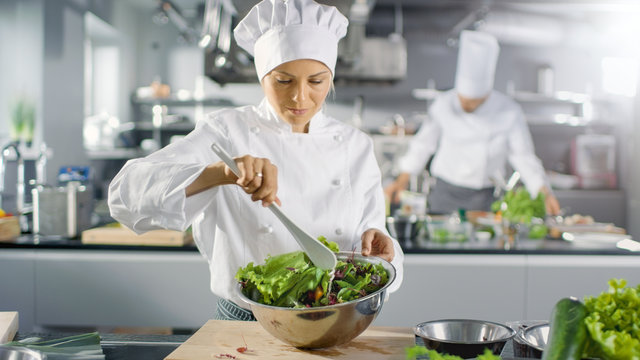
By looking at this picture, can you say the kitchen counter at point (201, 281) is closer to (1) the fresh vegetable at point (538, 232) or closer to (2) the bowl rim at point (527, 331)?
(1) the fresh vegetable at point (538, 232)

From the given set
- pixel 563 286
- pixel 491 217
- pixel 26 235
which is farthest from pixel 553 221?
pixel 26 235

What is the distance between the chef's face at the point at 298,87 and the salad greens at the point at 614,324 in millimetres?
790

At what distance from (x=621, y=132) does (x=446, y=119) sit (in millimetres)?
2980

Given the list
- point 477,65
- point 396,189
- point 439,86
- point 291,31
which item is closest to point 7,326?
point 291,31

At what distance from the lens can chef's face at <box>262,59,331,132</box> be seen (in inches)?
51.7

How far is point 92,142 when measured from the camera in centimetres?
598

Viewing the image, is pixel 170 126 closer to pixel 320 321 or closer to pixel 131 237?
pixel 131 237

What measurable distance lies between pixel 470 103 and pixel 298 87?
9.88ft

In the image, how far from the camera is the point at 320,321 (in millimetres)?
946

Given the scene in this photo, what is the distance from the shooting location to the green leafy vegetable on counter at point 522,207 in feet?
8.13

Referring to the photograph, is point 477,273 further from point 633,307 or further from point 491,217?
point 633,307

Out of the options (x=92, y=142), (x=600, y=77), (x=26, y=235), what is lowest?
(x=26, y=235)

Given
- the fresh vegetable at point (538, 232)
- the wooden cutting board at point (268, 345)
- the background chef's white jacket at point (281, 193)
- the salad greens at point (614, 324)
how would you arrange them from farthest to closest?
the fresh vegetable at point (538, 232) < the background chef's white jacket at point (281, 193) < the wooden cutting board at point (268, 345) < the salad greens at point (614, 324)

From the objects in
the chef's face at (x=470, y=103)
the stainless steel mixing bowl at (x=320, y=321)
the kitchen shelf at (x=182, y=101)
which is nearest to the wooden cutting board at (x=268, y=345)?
the stainless steel mixing bowl at (x=320, y=321)
